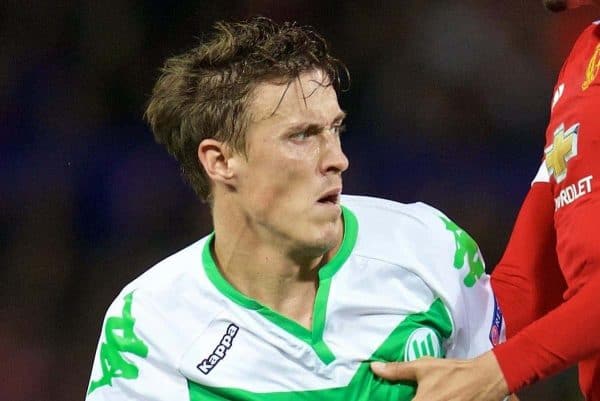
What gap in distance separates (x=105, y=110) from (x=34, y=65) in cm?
27

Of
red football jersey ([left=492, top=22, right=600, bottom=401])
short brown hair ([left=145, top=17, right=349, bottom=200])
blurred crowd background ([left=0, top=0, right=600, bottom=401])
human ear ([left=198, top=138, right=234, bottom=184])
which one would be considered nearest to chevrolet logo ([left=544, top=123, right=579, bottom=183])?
red football jersey ([left=492, top=22, right=600, bottom=401])

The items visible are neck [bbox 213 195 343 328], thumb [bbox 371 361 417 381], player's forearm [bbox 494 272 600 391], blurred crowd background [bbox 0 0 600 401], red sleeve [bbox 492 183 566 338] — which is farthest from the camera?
blurred crowd background [bbox 0 0 600 401]

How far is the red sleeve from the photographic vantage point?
2090 mm

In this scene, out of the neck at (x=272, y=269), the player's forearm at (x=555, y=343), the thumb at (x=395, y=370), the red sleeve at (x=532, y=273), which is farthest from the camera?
the red sleeve at (x=532, y=273)

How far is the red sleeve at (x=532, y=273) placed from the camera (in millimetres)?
2090

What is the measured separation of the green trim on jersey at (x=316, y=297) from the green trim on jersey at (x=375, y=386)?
0.06 metres

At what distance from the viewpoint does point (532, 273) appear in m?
2.09

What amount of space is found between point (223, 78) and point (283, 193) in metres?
0.24

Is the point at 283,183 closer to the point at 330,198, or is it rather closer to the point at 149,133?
the point at 330,198

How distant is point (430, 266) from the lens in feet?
6.25

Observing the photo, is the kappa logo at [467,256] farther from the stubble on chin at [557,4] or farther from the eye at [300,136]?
the stubble on chin at [557,4]

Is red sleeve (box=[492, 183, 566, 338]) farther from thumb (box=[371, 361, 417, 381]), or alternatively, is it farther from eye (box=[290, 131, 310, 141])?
eye (box=[290, 131, 310, 141])

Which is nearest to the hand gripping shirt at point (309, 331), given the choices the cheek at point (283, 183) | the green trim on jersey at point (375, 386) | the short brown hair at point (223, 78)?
the green trim on jersey at point (375, 386)

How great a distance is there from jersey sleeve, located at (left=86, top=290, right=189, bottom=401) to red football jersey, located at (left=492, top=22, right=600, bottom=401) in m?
0.56
